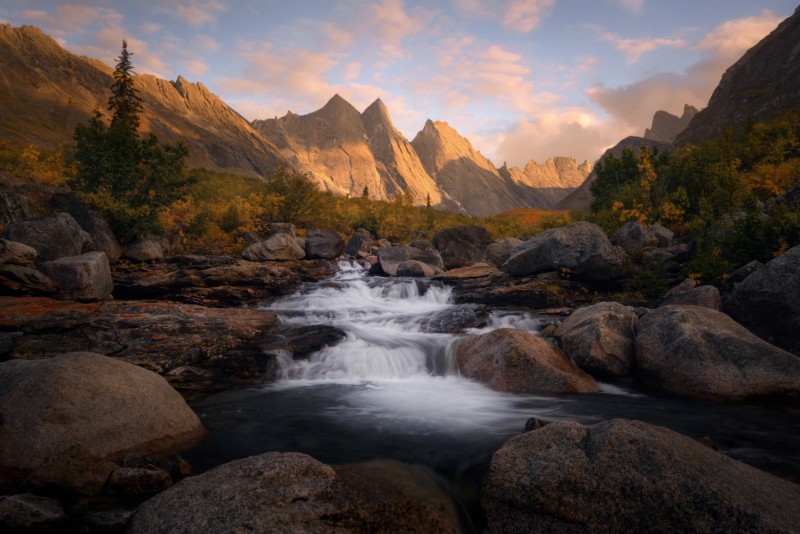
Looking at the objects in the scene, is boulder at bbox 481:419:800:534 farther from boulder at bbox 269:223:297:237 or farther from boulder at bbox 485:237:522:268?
boulder at bbox 269:223:297:237

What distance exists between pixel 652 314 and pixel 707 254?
624cm

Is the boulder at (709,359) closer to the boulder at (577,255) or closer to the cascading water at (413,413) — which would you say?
the cascading water at (413,413)

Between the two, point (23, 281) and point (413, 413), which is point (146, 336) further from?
point (413, 413)

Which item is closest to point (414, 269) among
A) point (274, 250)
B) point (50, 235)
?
point (274, 250)

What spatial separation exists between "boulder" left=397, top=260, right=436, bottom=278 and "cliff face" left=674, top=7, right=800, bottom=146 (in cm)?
8620

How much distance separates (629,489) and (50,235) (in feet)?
62.7

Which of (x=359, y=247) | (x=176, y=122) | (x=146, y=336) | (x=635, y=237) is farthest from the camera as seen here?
(x=176, y=122)

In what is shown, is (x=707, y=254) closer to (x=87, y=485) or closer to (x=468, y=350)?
(x=468, y=350)

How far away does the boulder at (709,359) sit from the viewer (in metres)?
7.29

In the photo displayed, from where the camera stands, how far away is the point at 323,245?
2675 cm

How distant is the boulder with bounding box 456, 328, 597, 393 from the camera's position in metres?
8.61

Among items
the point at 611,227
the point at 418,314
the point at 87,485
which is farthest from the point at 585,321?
the point at 611,227

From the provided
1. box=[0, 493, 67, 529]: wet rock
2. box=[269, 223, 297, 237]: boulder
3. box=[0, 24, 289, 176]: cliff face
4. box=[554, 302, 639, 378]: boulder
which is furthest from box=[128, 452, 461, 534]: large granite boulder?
box=[0, 24, 289, 176]: cliff face

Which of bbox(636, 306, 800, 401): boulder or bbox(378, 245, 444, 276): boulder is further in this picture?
bbox(378, 245, 444, 276): boulder
